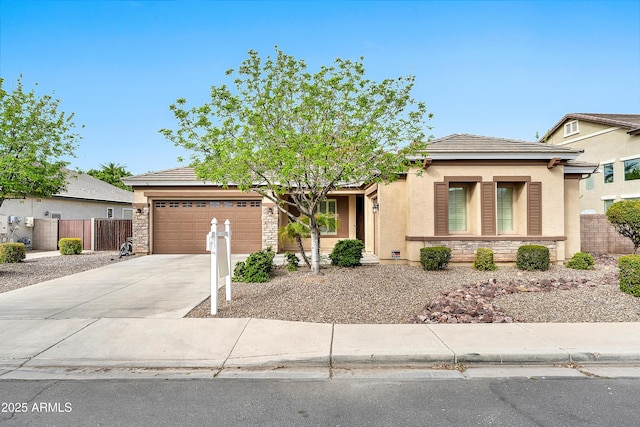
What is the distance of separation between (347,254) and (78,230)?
16210 mm

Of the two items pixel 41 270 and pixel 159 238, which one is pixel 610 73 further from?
pixel 41 270

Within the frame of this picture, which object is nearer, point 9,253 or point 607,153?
point 9,253

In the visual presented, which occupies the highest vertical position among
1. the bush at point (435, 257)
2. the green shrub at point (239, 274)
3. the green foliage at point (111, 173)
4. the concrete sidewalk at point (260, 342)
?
the green foliage at point (111, 173)

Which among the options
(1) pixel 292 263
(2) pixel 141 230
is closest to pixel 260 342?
(1) pixel 292 263

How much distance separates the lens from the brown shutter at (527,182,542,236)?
38.4ft

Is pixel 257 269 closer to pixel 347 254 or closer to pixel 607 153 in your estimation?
pixel 347 254

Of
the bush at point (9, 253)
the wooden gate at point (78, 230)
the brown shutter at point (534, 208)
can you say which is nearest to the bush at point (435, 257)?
the brown shutter at point (534, 208)

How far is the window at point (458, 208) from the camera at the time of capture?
40.4 feet

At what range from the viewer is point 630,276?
754 cm

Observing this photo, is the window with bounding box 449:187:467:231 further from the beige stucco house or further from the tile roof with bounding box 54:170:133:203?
the tile roof with bounding box 54:170:133:203

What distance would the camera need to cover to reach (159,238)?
54.7 ft

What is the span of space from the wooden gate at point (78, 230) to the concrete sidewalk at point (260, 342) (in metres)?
13.9

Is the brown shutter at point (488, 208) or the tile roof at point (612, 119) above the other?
the tile roof at point (612, 119)

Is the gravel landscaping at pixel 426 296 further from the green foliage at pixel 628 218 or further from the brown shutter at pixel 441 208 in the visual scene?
the green foliage at pixel 628 218
